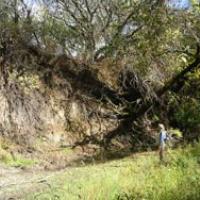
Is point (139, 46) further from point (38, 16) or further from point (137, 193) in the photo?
point (137, 193)

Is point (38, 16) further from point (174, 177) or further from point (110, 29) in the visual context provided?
point (174, 177)

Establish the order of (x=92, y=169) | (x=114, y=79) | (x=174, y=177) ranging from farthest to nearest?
(x=114, y=79), (x=92, y=169), (x=174, y=177)

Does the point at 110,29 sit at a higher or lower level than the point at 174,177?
higher

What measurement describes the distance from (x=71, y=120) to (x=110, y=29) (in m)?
5.12

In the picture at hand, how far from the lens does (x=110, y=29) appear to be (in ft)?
102

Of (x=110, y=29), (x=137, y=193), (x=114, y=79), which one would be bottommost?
(x=137, y=193)

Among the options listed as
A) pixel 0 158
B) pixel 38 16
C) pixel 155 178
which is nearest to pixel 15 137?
pixel 0 158

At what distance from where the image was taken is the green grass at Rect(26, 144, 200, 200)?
12898 millimetres

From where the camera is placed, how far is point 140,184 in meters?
14.6

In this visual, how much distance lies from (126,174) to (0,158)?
7.61 metres

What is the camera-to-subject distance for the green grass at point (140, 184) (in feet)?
42.3

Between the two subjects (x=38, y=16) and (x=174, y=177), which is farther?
(x=38, y=16)

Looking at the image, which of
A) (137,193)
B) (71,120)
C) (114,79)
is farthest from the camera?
(114,79)

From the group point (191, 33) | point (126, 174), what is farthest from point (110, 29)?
point (126, 174)
